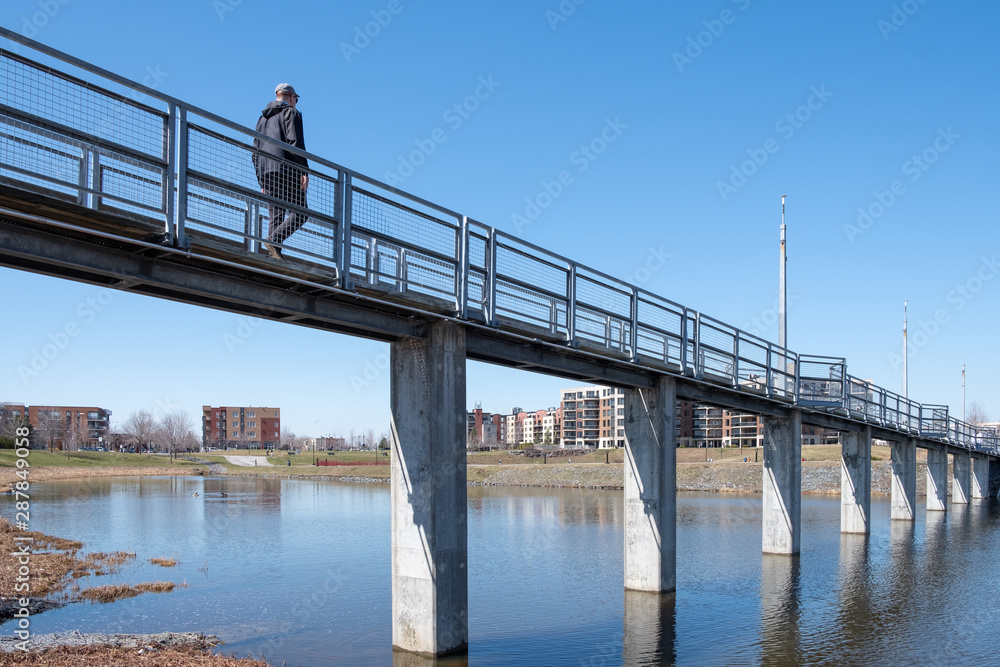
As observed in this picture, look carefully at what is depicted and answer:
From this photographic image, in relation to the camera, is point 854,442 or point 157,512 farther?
point 157,512

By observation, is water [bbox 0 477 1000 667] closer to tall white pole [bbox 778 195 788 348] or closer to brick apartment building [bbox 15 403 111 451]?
tall white pole [bbox 778 195 788 348]

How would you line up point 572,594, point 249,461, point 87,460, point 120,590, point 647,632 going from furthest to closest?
point 249,461 → point 87,460 → point 572,594 → point 120,590 → point 647,632

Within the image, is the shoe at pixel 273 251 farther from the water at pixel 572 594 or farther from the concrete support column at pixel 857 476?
the concrete support column at pixel 857 476

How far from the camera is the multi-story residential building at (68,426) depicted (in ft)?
408

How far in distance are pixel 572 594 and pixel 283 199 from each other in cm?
1521

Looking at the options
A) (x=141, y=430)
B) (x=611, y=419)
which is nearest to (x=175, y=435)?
(x=141, y=430)

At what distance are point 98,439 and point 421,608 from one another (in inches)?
7253

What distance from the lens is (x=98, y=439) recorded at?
581 ft

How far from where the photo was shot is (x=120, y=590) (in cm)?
2205

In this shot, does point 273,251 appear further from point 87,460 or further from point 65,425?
point 65,425

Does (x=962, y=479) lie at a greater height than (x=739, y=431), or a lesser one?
greater

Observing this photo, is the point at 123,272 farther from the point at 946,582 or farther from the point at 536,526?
the point at 536,526

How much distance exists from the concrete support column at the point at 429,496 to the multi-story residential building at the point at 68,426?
10619cm

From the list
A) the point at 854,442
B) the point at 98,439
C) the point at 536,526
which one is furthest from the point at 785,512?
the point at 98,439
